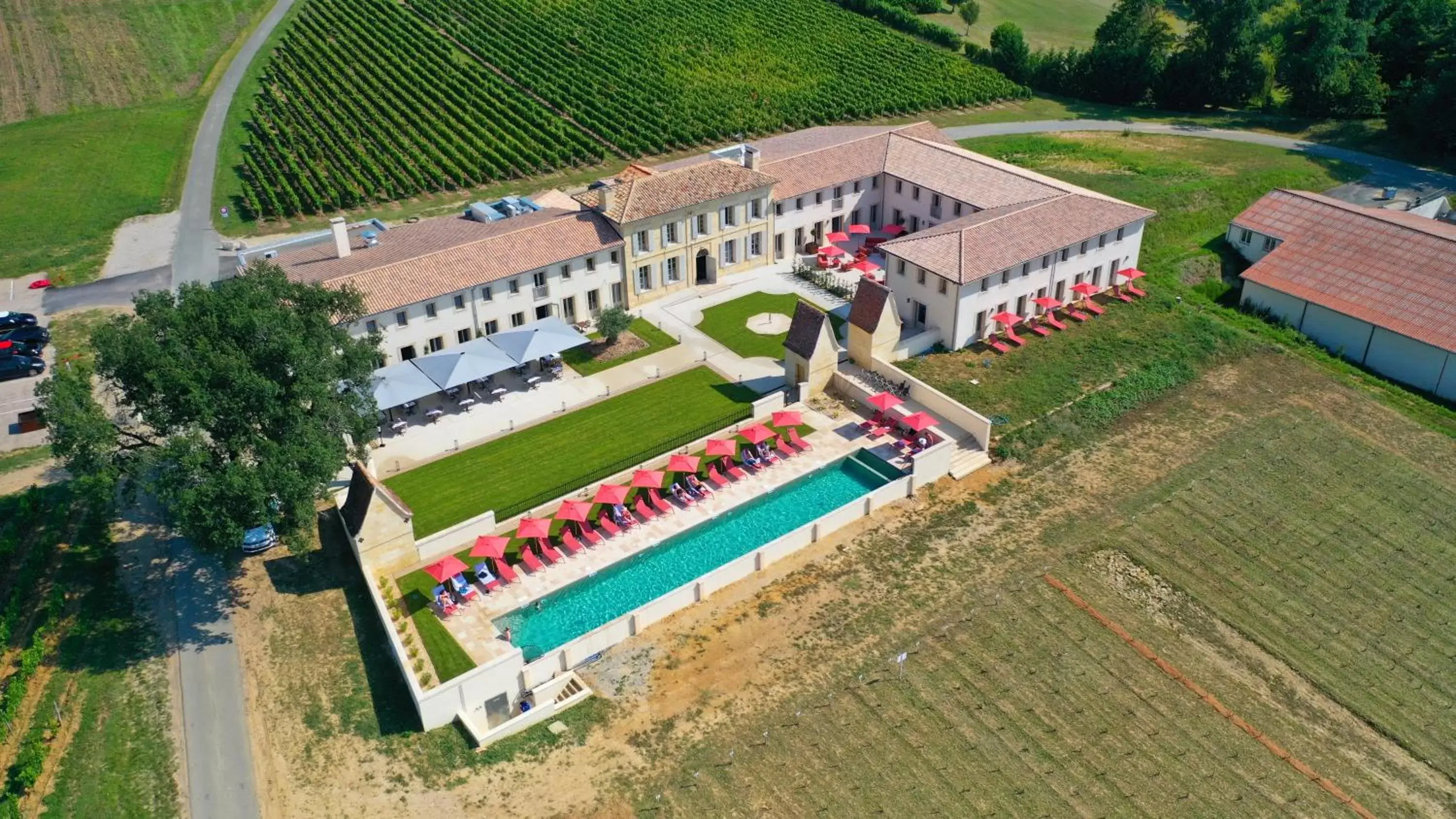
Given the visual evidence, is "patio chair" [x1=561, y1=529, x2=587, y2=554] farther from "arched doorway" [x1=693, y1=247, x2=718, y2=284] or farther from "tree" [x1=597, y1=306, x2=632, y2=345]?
"arched doorway" [x1=693, y1=247, x2=718, y2=284]

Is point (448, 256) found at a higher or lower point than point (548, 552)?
higher

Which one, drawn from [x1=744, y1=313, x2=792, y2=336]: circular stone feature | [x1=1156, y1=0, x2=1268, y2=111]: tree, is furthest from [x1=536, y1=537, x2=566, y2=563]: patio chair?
[x1=1156, y1=0, x2=1268, y2=111]: tree

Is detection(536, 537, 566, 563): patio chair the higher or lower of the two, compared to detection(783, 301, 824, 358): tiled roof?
lower

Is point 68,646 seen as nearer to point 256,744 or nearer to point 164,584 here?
point 164,584

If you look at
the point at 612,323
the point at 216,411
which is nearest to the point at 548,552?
the point at 216,411

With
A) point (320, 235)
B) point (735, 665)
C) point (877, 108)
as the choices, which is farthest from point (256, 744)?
point (877, 108)

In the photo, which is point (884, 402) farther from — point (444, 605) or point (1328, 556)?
point (444, 605)
